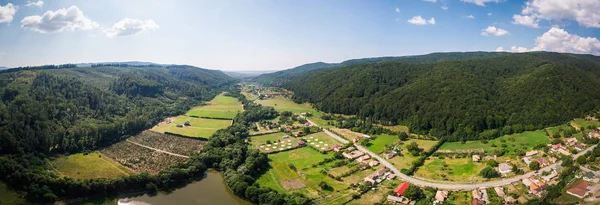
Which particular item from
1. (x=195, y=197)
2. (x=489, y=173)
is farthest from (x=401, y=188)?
(x=195, y=197)

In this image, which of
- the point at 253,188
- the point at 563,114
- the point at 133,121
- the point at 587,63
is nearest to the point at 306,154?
the point at 253,188

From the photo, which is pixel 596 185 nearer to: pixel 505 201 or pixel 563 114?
A: pixel 505 201

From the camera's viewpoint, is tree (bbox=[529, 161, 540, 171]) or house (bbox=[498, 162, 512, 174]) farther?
house (bbox=[498, 162, 512, 174])

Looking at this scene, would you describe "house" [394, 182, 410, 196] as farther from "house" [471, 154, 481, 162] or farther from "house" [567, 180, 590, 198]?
"house" [567, 180, 590, 198]

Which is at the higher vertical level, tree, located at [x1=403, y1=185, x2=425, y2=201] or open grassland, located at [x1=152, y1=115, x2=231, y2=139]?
open grassland, located at [x1=152, y1=115, x2=231, y2=139]

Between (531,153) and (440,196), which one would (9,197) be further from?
(531,153)

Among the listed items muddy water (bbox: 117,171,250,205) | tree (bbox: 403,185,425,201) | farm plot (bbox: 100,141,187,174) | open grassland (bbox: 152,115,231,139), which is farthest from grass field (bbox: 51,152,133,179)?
tree (bbox: 403,185,425,201)

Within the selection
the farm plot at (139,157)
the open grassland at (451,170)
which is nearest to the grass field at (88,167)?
the farm plot at (139,157)

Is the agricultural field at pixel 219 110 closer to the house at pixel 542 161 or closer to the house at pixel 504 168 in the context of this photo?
the house at pixel 504 168
